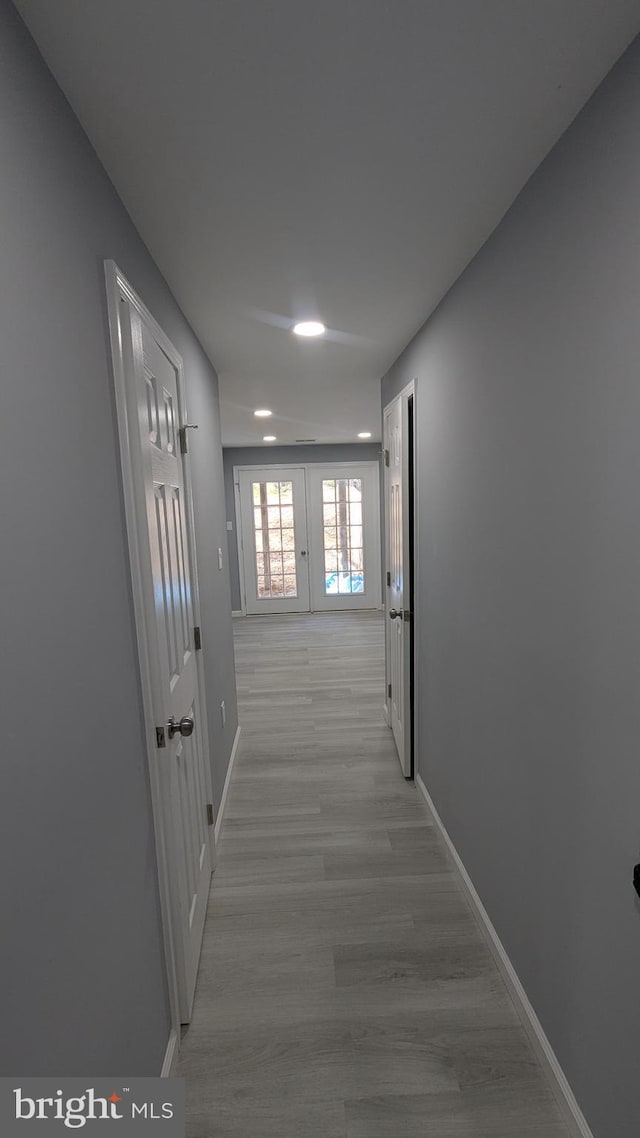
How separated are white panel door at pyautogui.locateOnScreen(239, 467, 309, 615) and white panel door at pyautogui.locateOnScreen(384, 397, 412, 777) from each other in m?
3.62

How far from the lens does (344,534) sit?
23.7 feet

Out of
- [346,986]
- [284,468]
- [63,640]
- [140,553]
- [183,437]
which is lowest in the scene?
[346,986]

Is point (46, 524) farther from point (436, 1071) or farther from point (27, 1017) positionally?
point (436, 1071)

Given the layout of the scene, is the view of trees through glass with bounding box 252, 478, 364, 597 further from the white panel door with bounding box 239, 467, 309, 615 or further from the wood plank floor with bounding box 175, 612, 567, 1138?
the wood plank floor with bounding box 175, 612, 567, 1138

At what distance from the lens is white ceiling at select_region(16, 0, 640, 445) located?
851 mm

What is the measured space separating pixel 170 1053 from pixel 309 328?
2.66 m

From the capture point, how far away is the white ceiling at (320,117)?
2.79 feet

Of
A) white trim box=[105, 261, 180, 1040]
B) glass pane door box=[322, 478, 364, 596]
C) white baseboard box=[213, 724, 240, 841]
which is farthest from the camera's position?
glass pane door box=[322, 478, 364, 596]

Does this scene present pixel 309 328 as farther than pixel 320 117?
Yes

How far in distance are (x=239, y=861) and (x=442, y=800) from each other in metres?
0.99

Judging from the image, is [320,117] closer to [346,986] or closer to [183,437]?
[183,437]

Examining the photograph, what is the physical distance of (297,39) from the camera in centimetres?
88

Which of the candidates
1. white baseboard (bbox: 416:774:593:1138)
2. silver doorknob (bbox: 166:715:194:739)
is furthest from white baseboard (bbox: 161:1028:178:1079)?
white baseboard (bbox: 416:774:593:1138)

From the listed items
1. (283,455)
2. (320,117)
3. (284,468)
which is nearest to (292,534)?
(284,468)
